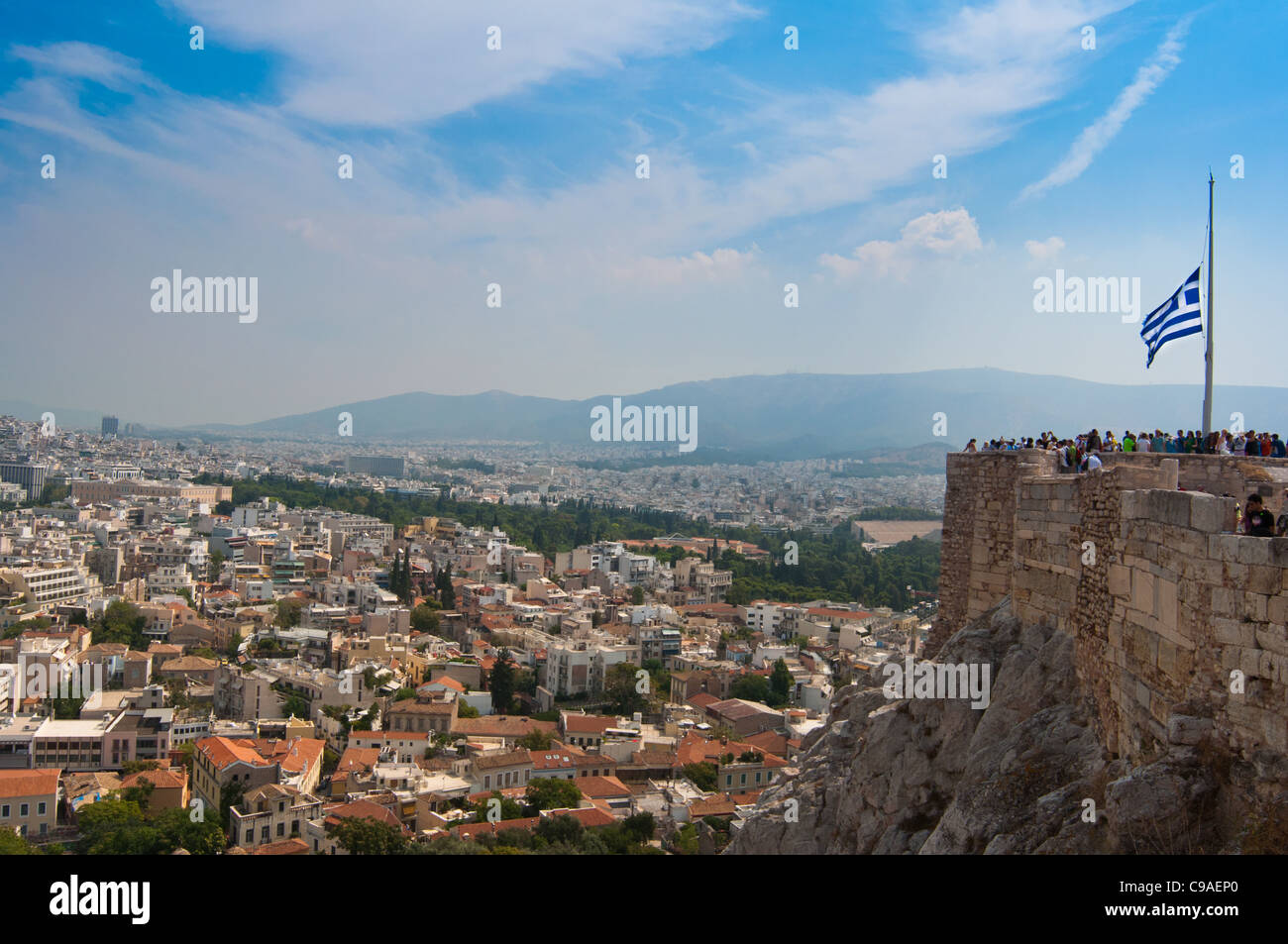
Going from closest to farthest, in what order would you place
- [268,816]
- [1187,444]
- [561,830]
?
1. [1187,444]
2. [561,830]
3. [268,816]

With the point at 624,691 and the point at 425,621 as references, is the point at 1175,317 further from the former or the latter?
the point at 425,621

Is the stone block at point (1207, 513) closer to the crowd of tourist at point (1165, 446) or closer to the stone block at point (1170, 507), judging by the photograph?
the stone block at point (1170, 507)

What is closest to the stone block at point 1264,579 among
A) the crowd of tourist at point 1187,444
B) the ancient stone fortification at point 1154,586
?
the ancient stone fortification at point 1154,586

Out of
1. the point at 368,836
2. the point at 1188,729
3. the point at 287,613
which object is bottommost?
the point at 287,613

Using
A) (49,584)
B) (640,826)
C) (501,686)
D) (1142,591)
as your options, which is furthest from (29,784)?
(49,584)
